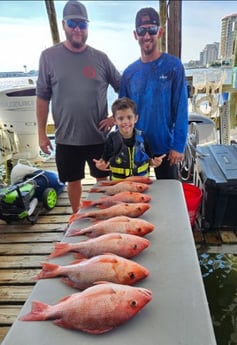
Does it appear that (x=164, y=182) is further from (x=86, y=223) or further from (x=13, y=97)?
(x=13, y=97)

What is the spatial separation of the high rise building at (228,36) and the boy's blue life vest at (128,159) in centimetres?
358

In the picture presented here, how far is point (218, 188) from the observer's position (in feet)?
7.00

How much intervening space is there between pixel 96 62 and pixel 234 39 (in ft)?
11.5

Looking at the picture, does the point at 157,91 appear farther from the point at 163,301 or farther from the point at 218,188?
the point at 163,301

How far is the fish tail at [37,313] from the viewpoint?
2.43ft

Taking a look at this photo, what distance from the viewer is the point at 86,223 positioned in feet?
3.94

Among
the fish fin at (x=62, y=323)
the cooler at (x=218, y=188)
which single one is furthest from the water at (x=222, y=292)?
the fish fin at (x=62, y=323)

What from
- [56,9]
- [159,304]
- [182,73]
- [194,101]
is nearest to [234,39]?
[194,101]

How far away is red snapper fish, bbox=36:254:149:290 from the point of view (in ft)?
2.64

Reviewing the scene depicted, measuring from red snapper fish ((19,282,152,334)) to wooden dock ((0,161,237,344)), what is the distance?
116 centimetres

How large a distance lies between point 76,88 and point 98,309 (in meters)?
1.68

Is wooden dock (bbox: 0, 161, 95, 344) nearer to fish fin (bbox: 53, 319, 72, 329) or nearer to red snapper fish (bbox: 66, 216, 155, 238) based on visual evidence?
red snapper fish (bbox: 66, 216, 155, 238)

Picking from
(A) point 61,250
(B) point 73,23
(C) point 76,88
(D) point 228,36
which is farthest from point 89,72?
(D) point 228,36

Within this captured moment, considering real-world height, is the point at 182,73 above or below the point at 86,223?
above
